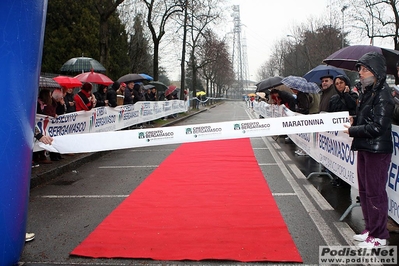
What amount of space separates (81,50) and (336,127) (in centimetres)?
2656

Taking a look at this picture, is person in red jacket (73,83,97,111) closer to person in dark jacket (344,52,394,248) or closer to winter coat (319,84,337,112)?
winter coat (319,84,337,112)

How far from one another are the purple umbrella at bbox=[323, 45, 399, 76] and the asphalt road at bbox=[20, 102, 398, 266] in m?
2.19

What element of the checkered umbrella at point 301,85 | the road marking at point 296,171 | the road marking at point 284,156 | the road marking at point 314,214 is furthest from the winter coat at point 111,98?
the road marking at point 314,214

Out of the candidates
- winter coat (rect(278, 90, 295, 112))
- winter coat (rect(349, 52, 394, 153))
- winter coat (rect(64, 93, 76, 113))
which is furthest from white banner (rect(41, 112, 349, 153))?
winter coat (rect(278, 90, 295, 112))

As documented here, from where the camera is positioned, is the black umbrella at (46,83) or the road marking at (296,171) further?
the black umbrella at (46,83)

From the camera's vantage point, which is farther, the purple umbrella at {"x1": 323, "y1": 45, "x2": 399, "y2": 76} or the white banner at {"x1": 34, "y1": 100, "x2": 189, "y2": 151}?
the white banner at {"x1": 34, "y1": 100, "x2": 189, "y2": 151}

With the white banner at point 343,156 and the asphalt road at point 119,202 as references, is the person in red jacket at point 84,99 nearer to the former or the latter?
the asphalt road at point 119,202

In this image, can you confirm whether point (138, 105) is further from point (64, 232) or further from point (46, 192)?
point (64, 232)

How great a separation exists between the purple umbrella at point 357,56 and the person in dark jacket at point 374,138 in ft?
5.43

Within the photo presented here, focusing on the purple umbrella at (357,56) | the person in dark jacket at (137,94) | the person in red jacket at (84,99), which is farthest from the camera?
the person in dark jacket at (137,94)

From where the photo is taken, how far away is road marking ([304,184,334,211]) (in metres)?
5.86

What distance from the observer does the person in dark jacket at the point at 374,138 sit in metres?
4.09

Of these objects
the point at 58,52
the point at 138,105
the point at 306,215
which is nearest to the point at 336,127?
the point at 306,215

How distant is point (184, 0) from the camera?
2759 centimetres
